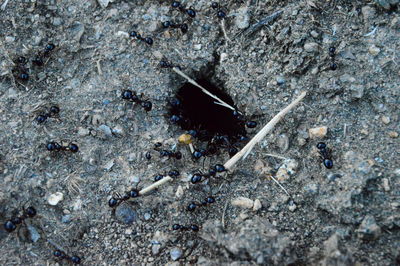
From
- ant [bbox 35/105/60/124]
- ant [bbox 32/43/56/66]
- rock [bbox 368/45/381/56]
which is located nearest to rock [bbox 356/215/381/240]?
rock [bbox 368/45/381/56]

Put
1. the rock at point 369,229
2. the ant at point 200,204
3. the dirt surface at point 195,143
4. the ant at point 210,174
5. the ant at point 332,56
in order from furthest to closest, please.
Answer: the ant at point 332,56
the ant at point 210,174
the ant at point 200,204
the dirt surface at point 195,143
the rock at point 369,229

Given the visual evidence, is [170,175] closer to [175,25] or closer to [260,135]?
[260,135]

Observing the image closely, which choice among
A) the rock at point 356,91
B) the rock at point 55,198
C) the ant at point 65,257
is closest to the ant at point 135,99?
the rock at point 55,198

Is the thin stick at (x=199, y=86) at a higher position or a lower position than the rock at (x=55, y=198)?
higher

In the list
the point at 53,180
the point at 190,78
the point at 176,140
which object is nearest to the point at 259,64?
the point at 190,78

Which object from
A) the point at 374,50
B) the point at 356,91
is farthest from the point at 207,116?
the point at 374,50

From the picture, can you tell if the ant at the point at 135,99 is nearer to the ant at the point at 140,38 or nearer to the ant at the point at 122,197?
the ant at the point at 140,38

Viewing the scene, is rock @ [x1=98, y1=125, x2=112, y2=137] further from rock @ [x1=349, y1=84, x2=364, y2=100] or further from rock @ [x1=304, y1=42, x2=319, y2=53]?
rock @ [x1=349, y1=84, x2=364, y2=100]
